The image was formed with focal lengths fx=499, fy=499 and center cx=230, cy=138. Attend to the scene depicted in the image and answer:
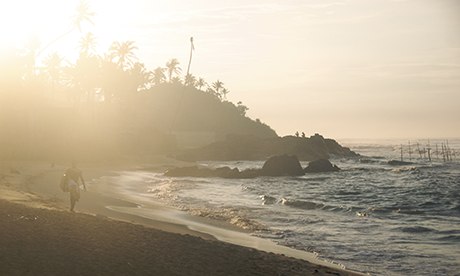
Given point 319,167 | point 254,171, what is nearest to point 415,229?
point 254,171

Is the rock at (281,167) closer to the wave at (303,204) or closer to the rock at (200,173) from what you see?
the rock at (200,173)

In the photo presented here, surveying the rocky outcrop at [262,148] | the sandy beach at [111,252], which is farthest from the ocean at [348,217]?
the rocky outcrop at [262,148]

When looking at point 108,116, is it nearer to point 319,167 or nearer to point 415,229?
point 319,167

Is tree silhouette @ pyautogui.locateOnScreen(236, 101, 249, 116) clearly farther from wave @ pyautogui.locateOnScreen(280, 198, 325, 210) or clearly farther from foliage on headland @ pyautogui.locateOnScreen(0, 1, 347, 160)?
wave @ pyautogui.locateOnScreen(280, 198, 325, 210)

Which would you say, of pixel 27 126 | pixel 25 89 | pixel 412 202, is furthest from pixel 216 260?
pixel 25 89

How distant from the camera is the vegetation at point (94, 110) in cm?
5584

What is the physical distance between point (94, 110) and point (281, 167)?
3847 centimetres

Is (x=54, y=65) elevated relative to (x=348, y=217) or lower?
elevated

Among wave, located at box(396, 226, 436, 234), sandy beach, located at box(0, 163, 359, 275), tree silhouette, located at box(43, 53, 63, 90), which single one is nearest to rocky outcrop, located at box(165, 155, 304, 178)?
wave, located at box(396, 226, 436, 234)

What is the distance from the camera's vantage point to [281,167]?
58.6 m

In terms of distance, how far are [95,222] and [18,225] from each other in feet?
7.71

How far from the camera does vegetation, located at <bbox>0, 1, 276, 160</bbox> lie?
55844mm

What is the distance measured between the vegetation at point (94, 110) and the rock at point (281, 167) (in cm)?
1913

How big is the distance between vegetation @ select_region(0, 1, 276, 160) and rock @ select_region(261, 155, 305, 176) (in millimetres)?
19129
